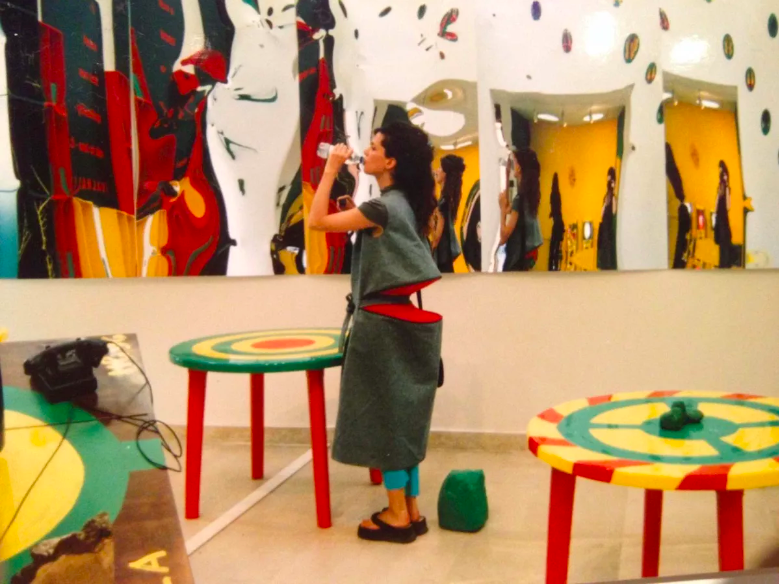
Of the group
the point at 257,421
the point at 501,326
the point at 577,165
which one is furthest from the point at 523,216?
the point at 257,421

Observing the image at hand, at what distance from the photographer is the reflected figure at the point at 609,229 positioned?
2.62 meters

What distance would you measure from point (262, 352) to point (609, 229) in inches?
54.3

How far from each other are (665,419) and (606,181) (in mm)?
1488

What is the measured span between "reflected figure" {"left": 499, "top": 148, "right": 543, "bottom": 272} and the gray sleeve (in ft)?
2.93

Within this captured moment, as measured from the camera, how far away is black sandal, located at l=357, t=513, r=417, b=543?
77.9 inches

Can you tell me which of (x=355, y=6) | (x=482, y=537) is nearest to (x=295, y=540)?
(x=482, y=537)

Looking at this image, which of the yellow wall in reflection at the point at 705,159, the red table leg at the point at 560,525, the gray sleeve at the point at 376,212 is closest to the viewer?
the red table leg at the point at 560,525

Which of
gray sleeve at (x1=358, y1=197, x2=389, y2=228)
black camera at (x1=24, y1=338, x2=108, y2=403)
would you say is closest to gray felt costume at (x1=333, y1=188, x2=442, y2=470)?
gray sleeve at (x1=358, y1=197, x2=389, y2=228)

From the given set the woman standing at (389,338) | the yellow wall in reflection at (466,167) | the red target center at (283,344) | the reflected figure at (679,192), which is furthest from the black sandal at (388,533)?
the reflected figure at (679,192)

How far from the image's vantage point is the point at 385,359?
1955 millimetres

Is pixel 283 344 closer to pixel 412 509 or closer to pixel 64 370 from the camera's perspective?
pixel 412 509

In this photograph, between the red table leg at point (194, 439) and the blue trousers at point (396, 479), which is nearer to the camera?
the blue trousers at point (396, 479)

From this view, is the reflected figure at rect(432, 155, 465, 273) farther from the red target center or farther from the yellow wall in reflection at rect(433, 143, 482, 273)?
the red target center

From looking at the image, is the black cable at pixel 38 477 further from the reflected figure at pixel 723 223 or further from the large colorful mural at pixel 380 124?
the reflected figure at pixel 723 223
